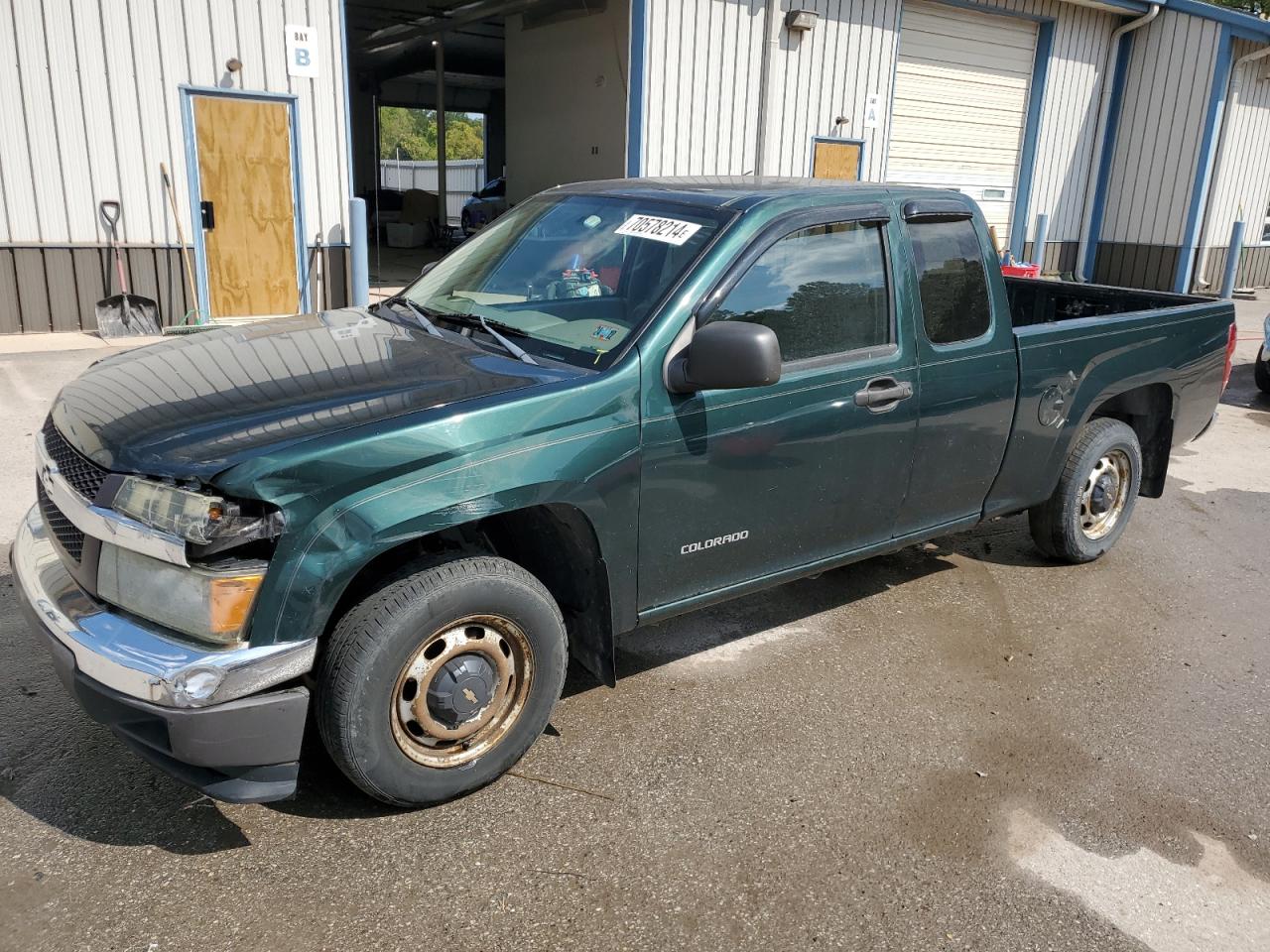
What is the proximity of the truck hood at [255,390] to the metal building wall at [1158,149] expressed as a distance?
17551mm

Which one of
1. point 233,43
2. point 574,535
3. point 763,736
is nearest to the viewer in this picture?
point 574,535

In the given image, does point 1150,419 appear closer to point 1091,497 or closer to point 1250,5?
point 1091,497

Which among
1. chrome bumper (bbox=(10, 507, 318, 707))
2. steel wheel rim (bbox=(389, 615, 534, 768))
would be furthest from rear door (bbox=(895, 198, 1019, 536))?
→ chrome bumper (bbox=(10, 507, 318, 707))

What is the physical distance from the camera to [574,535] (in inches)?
129

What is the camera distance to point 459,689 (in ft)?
9.87

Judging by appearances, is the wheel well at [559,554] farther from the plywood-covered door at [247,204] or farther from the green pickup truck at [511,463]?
the plywood-covered door at [247,204]

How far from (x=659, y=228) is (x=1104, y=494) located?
10.0 ft

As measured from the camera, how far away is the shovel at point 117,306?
1002 cm

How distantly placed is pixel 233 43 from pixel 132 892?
956 cm

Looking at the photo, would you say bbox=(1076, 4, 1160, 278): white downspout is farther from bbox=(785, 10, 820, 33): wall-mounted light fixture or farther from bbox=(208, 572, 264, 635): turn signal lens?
bbox=(208, 572, 264, 635): turn signal lens

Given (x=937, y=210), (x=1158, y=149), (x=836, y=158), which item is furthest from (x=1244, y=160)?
(x=937, y=210)

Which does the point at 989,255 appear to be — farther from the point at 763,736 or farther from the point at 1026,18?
the point at 1026,18

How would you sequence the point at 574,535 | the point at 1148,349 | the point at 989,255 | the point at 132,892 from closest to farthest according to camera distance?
the point at 132,892 < the point at 574,535 < the point at 989,255 < the point at 1148,349

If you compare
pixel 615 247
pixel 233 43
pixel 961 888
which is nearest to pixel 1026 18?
pixel 233 43
